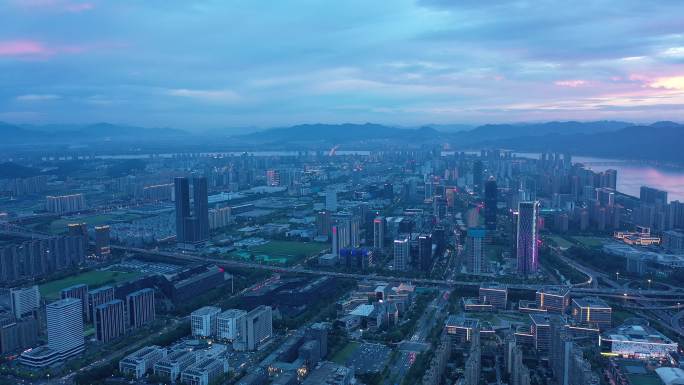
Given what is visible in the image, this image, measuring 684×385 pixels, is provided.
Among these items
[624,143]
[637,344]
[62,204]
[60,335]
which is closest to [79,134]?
[62,204]

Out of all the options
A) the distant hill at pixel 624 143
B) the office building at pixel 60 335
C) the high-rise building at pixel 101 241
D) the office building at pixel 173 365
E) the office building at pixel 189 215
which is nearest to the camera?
the office building at pixel 173 365

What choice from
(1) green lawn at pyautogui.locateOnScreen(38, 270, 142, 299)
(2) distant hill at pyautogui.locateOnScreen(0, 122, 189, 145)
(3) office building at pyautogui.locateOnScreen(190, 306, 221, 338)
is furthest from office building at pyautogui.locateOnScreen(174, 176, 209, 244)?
(2) distant hill at pyautogui.locateOnScreen(0, 122, 189, 145)

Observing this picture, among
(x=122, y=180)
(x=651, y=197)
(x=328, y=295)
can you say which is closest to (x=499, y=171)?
(x=651, y=197)

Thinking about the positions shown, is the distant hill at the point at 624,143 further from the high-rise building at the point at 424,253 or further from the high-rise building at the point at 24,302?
the high-rise building at the point at 24,302

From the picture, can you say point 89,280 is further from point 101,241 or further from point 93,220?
point 93,220

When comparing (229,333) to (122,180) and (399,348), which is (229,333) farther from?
(122,180)

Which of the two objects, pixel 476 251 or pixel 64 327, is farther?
pixel 476 251

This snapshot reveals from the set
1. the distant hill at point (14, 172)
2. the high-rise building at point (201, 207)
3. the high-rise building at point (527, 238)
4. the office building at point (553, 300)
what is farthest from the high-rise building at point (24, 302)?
the distant hill at point (14, 172)
